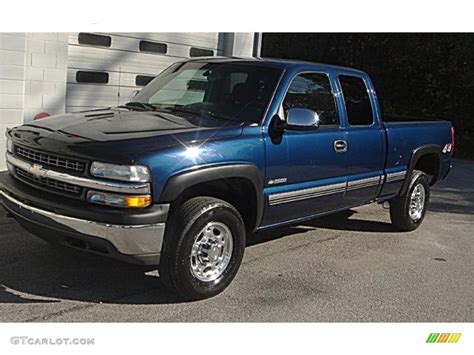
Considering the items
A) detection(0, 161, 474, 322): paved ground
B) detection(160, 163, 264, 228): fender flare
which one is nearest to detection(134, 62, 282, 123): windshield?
detection(160, 163, 264, 228): fender flare

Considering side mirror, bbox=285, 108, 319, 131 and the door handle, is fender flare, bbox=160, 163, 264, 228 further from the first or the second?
the door handle

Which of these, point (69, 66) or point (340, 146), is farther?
point (69, 66)

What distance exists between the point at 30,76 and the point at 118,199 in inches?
170

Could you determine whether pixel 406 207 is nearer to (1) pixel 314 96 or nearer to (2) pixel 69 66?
(1) pixel 314 96

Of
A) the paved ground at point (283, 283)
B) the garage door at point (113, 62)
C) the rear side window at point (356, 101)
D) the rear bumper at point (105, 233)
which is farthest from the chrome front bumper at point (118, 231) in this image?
the garage door at point (113, 62)

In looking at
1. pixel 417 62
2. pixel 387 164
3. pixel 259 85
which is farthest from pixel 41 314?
pixel 417 62

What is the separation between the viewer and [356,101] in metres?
5.78

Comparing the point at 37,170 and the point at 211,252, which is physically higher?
the point at 37,170

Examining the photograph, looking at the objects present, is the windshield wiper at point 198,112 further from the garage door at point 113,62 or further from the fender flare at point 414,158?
the garage door at point 113,62

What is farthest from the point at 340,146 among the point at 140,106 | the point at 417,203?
the point at 417,203
